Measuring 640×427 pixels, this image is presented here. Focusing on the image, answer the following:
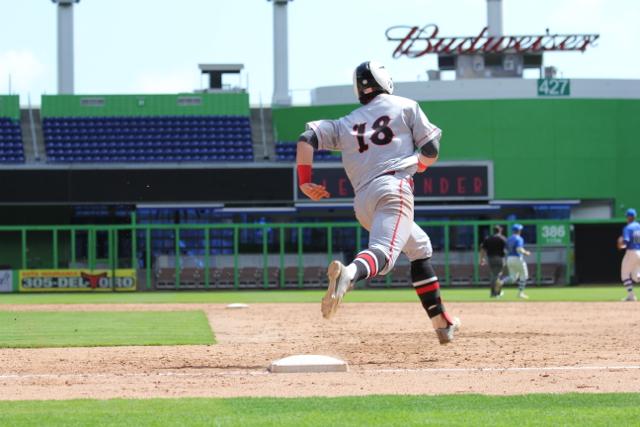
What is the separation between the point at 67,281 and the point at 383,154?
31296mm

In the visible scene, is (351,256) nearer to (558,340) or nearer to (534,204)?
(534,204)

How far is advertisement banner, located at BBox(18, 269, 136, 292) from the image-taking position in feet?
131

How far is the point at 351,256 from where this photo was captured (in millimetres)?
43250

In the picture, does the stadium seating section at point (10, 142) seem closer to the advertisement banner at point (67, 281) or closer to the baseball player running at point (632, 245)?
the advertisement banner at point (67, 281)

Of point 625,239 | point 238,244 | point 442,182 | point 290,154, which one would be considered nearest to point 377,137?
point 625,239

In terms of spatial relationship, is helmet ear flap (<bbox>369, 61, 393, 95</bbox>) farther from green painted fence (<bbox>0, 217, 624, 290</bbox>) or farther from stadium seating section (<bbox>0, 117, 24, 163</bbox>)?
stadium seating section (<bbox>0, 117, 24, 163</bbox>)

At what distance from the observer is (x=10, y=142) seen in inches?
1828

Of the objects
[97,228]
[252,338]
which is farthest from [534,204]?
[252,338]

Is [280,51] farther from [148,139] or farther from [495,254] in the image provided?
[495,254]

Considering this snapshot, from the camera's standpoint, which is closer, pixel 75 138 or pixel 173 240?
pixel 173 240

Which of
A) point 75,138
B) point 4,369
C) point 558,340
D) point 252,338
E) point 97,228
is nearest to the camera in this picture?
point 4,369

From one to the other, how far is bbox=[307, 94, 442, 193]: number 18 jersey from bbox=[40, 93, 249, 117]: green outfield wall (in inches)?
1516

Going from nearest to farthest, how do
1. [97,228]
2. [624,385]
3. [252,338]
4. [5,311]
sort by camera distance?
[624,385] → [252,338] → [5,311] → [97,228]

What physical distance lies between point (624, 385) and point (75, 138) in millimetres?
40247
